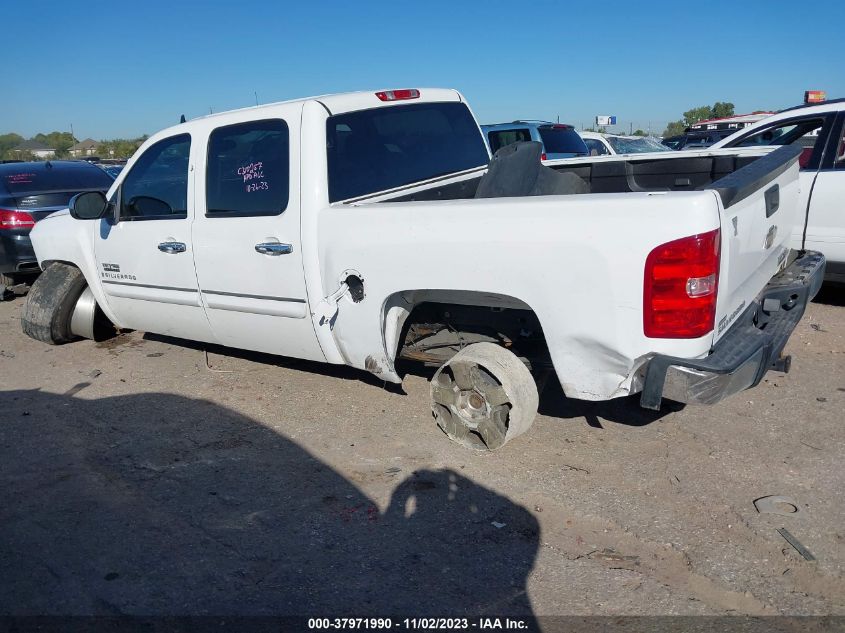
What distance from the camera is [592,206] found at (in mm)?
3012

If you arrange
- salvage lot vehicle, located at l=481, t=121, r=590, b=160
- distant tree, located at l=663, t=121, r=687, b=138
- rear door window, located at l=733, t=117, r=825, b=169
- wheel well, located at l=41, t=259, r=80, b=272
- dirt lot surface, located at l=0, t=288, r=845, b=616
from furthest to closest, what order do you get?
distant tree, located at l=663, t=121, r=687, b=138
salvage lot vehicle, located at l=481, t=121, r=590, b=160
rear door window, located at l=733, t=117, r=825, b=169
wheel well, located at l=41, t=259, r=80, b=272
dirt lot surface, located at l=0, t=288, r=845, b=616

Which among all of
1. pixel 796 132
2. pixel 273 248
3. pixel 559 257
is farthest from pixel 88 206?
pixel 796 132

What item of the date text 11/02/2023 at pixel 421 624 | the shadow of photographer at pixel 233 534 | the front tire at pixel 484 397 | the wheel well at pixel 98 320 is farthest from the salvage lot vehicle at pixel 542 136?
the date text 11/02/2023 at pixel 421 624

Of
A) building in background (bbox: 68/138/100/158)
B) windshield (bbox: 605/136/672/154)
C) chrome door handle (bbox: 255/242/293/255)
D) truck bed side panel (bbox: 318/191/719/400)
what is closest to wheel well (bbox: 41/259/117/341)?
chrome door handle (bbox: 255/242/293/255)

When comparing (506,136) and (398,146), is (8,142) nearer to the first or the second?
(506,136)

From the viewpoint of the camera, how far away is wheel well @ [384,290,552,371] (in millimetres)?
3811

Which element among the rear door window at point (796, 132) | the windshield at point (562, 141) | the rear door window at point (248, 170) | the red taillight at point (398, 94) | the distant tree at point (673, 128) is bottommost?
the distant tree at point (673, 128)

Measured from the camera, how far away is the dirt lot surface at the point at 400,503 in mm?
2840

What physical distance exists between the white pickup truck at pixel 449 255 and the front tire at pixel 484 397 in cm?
1

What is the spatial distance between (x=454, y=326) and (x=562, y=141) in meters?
9.10

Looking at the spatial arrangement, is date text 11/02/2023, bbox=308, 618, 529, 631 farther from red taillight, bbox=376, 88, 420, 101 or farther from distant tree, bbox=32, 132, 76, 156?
distant tree, bbox=32, 132, 76, 156

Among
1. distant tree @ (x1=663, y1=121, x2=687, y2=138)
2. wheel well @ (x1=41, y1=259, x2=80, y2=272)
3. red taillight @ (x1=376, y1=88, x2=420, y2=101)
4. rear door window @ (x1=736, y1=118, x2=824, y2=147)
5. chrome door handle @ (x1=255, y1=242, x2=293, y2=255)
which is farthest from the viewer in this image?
distant tree @ (x1=663, y1=121, x2=687, y2=138)

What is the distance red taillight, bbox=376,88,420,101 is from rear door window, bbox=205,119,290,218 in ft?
2.58

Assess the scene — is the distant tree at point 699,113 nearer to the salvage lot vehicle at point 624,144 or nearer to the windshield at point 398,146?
the salvage lot vehicle at point 624,144
